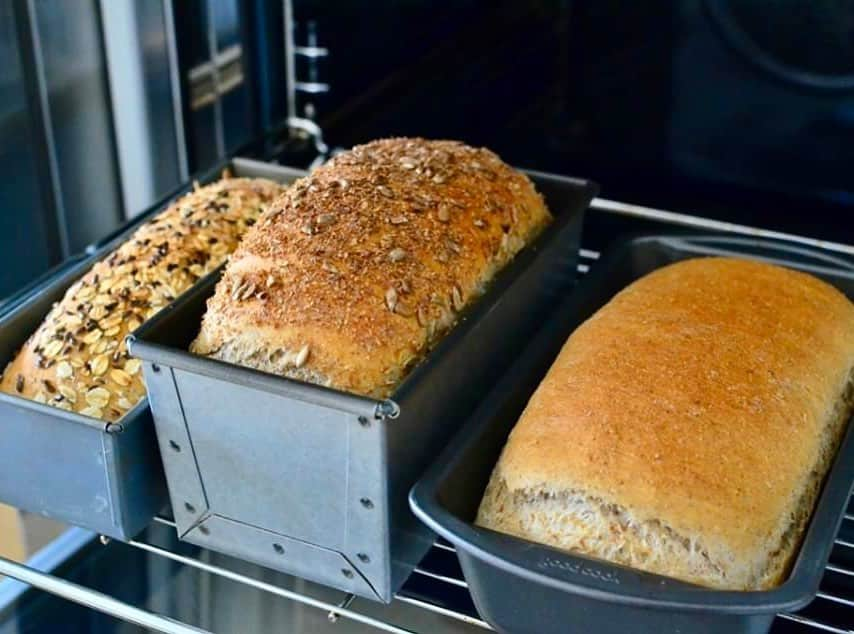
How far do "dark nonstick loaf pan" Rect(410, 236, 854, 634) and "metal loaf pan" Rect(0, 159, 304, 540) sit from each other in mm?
220

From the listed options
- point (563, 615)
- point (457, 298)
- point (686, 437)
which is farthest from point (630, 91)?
point (563, 615)

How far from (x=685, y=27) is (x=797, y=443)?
1.94 ft

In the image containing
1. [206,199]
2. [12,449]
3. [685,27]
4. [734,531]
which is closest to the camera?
[734,531]

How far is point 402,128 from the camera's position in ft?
4.38

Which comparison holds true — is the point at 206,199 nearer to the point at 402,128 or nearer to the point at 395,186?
the point at 395,186

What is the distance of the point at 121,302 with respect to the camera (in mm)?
947

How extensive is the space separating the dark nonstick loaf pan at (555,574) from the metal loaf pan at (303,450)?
32 mm

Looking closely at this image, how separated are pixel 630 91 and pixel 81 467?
30.2 inches

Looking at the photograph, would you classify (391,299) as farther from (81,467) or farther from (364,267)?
(81,467)

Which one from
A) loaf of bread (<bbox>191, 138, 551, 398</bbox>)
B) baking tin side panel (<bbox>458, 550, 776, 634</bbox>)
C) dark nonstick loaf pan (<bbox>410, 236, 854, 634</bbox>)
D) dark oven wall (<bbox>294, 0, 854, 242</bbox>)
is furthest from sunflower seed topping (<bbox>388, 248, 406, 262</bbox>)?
dark oven wall (<bbox>294, 0, 854, 242</bbox>)

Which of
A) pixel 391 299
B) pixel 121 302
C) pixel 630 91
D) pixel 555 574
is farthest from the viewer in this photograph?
pixel 630 91

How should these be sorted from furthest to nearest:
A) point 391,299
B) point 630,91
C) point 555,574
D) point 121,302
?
point 630,91
point 121,302
point 391,299
point 555,574

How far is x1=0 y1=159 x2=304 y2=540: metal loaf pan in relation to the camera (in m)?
0.83

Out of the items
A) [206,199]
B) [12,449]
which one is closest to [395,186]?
[206,199]
